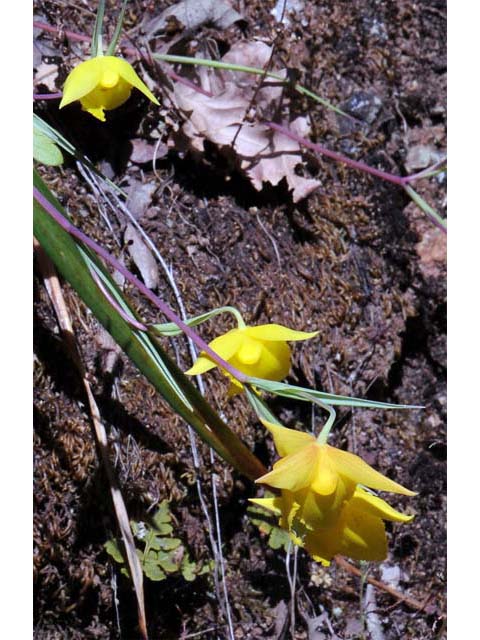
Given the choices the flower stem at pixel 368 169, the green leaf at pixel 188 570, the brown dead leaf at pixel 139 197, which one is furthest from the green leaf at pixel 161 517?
the flower stem at pixel 368 169

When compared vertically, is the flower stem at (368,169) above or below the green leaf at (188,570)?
above

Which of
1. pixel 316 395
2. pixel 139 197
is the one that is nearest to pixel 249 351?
pixel 316 395

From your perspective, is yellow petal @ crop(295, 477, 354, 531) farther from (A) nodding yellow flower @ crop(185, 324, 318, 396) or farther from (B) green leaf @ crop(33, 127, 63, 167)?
(B) green leaf @ crop(33, 127, 63, 167)

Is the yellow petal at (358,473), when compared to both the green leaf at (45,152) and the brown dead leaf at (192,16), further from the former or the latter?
the brown dead leaf at (192,16)

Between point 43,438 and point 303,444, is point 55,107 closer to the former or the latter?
point 43,438

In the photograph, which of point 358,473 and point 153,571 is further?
point 153,571

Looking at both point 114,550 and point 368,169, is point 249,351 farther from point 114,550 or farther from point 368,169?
point 368,169
